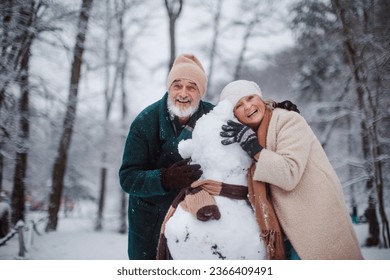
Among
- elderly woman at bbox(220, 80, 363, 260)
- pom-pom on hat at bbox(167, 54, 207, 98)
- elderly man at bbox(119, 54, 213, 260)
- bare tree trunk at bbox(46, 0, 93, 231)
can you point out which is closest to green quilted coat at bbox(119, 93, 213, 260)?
elderly man at bbox(119, 54, 213, 260)

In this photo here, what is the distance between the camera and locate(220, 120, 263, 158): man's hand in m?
1.33

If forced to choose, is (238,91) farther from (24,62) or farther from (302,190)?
(24,62)

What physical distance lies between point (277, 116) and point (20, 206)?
4755 millimetres

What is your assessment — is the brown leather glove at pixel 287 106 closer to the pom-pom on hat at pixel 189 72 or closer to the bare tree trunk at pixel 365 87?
the pom-pom on hat at pixel 189 72

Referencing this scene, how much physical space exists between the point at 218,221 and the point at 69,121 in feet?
12.9

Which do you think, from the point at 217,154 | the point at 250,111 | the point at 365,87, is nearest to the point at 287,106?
the point at 250,111

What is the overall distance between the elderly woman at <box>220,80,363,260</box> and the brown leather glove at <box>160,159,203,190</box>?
0.21m

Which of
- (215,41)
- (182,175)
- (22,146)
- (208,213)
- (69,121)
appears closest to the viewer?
(208,213)

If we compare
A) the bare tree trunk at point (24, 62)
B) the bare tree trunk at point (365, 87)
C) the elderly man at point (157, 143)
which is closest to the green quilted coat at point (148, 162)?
the elderly man at point (157, 143)

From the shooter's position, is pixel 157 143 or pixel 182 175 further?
pixel 157 143

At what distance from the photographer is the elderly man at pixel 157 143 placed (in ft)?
5.63

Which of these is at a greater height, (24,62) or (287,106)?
(24,62)

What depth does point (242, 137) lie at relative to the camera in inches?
52.9

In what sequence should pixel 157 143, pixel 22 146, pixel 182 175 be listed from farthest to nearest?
pixel 22 146 < pixel 157 143 < pixel 182 175
